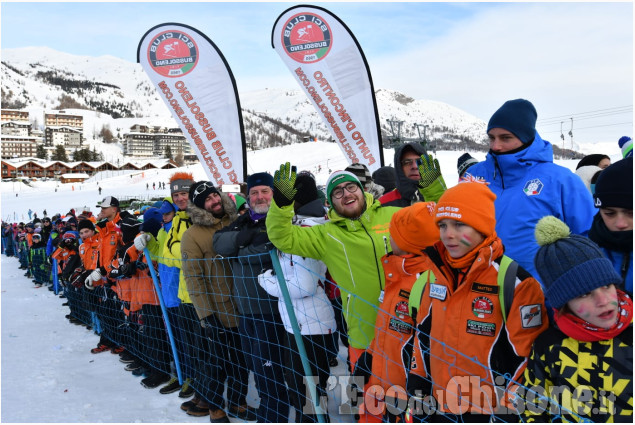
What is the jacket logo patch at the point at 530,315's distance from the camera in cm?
171

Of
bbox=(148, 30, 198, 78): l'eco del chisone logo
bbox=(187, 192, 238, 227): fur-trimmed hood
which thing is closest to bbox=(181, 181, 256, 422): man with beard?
bbox=(187, 192, 238, 227): fur-trimmed hood

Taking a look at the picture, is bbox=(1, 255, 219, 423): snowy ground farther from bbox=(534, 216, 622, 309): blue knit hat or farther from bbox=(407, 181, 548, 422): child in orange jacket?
bbox=(534, 216, 622, 309): blue knit hat

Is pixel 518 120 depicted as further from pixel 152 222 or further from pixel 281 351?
pixel 152 222

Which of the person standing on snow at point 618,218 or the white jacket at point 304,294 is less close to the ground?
the person standing on snow at point 618,218

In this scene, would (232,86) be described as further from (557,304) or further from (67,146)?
(67,146)

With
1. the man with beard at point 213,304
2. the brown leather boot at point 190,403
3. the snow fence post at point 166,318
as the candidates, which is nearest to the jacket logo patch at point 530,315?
the man with beard at point 213,304

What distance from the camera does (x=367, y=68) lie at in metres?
6.84

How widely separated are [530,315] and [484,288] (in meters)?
0.20

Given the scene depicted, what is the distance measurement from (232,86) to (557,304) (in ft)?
22.1

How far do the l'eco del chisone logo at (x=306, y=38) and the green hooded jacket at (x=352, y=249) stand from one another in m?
4.96

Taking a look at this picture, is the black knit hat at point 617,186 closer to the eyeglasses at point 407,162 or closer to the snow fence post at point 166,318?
the eyeglasses at point 407,162

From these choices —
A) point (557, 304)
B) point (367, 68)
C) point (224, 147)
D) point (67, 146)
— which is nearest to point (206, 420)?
point (557, 304)

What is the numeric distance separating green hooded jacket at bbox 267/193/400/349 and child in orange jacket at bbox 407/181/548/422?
0.54m

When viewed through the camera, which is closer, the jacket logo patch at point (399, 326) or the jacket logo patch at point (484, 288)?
the jacket logo patch at point (484, 288)
